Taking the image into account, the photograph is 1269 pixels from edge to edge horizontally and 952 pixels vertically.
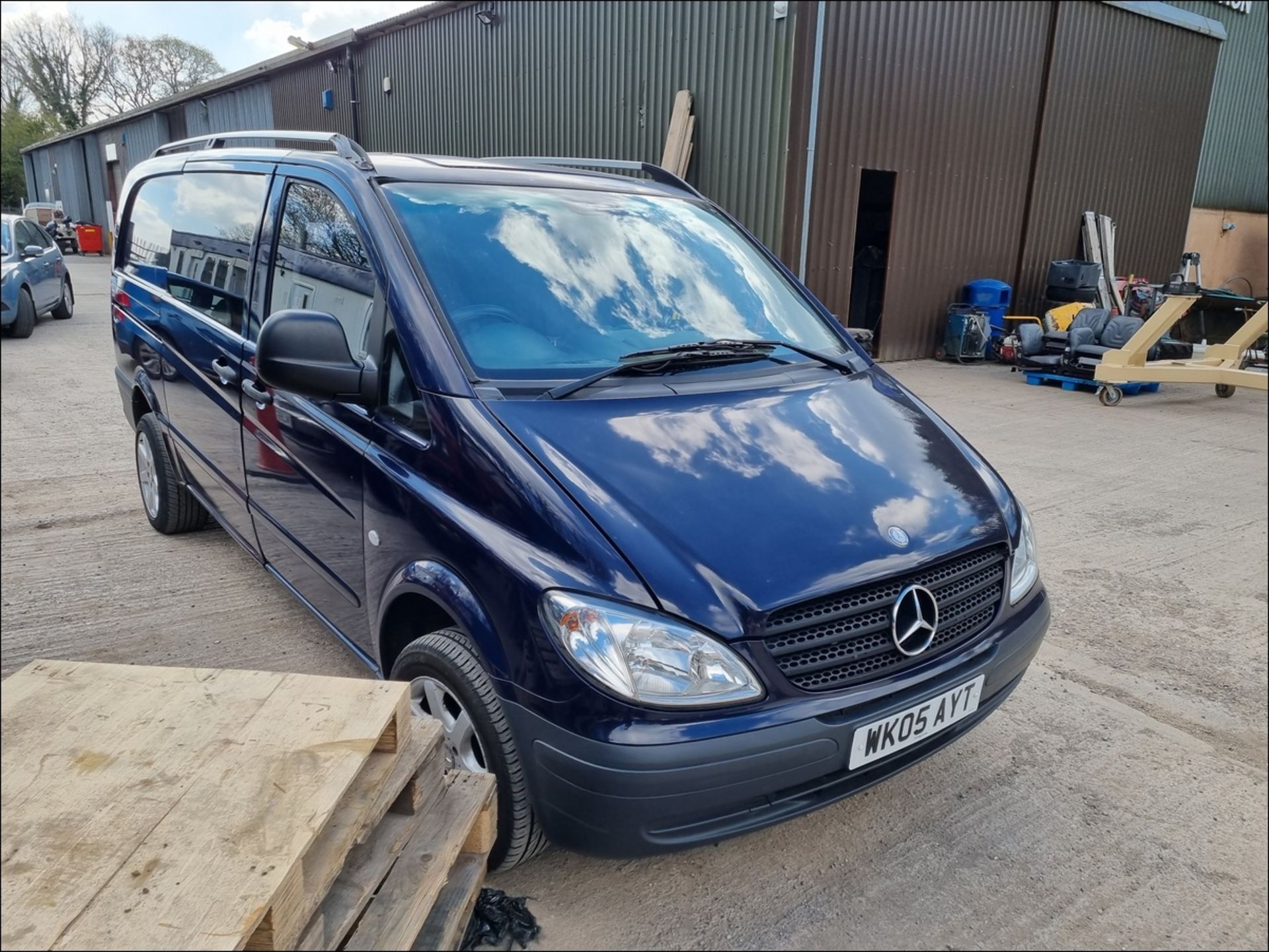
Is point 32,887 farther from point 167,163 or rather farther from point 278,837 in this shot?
point 167,163

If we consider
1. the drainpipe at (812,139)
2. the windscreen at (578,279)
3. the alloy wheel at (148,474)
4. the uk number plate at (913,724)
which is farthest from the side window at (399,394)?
the drainpipe at (812,139)

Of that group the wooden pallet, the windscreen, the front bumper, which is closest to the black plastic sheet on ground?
the front bumper

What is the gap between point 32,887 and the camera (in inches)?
46.3

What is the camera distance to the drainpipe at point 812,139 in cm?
965

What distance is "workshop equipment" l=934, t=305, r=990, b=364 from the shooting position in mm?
11531

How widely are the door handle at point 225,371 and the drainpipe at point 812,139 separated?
7.61 m

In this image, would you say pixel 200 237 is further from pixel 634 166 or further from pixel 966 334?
pixel 966 334

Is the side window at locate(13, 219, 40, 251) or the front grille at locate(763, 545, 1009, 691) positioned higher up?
the side window at locate(13, 219, 40, 251)

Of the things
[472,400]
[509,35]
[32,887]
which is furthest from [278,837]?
[509,35]

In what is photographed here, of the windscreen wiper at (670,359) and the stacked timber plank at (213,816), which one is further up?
the windscreen wiper at (670,359)

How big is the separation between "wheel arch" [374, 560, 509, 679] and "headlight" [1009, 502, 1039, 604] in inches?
55.5

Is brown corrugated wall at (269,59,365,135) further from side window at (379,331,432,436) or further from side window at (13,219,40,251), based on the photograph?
side window at (379,331,432,436)

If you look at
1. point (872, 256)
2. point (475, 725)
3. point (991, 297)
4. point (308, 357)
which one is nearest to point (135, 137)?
point (872, 256)

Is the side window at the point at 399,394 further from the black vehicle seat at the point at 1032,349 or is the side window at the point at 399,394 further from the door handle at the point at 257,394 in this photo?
the black vehicle seat at the point at 1032,349
